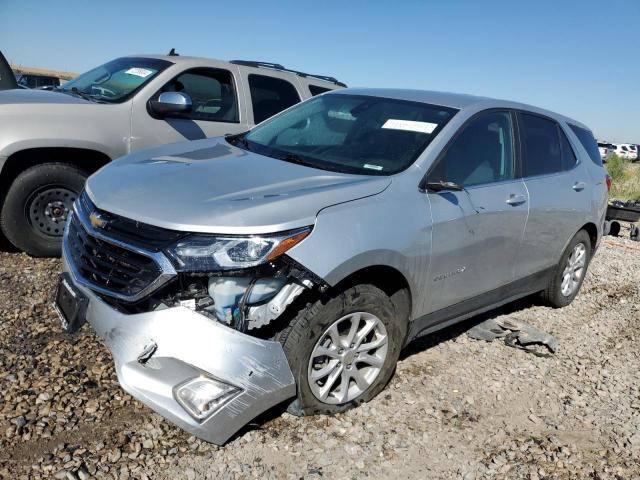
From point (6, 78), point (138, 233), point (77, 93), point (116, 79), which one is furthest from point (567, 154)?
point (6, 78)

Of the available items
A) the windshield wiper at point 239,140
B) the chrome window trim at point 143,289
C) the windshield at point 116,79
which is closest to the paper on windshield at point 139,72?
the windshield at point 116,79

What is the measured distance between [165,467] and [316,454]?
72 centimetres

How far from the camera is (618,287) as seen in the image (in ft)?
21.1

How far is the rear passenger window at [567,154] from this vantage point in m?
4.79

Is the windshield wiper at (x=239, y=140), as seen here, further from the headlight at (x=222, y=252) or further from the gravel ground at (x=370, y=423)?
the gravel ground at (x=370, y=423)

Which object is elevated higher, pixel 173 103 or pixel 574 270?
pixel 173 103

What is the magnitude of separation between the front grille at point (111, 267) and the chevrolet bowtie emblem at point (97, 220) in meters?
0.06

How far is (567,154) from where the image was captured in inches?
192

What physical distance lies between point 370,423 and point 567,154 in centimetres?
300

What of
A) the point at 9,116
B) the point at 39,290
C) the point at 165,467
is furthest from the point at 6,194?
the point at 165,467

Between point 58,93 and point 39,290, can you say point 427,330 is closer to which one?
point 39,290

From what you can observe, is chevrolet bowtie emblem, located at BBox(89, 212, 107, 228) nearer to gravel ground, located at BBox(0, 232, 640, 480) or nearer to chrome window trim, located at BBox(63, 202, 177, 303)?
chrome window trim, located at BBox(63, 202, 177, 303)

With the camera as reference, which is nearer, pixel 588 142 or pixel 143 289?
pixel 143 289

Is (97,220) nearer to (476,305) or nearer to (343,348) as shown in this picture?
(343,348)
